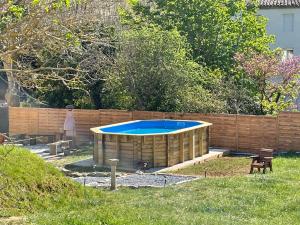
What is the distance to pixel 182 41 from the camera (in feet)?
95.1

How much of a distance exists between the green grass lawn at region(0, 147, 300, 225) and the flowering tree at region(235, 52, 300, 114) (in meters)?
13.0

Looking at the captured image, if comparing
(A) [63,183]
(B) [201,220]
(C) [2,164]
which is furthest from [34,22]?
(A) [63,183]

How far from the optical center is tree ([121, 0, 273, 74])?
31.7 metres

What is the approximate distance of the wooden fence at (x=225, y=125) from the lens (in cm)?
2530

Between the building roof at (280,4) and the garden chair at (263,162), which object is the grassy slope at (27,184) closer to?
the garden chair at (263,162)

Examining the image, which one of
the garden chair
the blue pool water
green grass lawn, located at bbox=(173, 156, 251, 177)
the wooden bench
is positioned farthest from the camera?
the blue pool water

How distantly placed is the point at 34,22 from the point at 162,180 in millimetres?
11678

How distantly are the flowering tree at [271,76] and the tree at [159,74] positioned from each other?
7.92ft

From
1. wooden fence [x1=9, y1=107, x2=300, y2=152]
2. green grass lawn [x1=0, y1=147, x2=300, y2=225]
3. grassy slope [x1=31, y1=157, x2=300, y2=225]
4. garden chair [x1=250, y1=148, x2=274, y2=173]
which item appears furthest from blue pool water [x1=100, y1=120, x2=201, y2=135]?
green grass lawn [x1=0, y1=147, x2=300, y2=225]

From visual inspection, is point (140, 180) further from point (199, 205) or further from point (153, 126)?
point (153, 126)

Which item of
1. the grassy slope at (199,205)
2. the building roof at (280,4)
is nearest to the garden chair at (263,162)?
the grassy slope at (199,205)

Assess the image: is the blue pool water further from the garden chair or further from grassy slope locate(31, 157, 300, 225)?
grassy slope locate(31, 157, 300, 225)

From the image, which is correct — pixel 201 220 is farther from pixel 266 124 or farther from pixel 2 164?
pixel 266 124

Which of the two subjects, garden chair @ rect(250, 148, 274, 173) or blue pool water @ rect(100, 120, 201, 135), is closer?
garden chair @ rect(250, 148, 274, 173)
